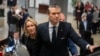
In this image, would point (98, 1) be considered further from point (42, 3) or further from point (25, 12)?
point (25, 12)

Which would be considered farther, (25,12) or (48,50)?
(25,12)

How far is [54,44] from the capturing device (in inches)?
211

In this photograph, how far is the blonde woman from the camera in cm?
535

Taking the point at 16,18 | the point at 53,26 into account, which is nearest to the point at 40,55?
the point at 53,26

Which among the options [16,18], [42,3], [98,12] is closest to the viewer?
[16,18]

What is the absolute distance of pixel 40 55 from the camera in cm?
547

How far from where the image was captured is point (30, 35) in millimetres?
5441

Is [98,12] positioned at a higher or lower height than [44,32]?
lower

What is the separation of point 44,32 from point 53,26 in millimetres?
170

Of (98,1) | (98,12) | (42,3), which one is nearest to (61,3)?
(98,12)

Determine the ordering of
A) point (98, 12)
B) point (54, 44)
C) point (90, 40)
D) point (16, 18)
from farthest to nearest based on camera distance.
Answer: point (98, 12) < point (16, 18) < point (90, 40) < point (54, 44)

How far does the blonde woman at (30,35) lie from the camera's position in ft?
17.5

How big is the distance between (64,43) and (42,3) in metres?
29.7

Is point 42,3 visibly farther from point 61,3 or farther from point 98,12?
point 61,3
